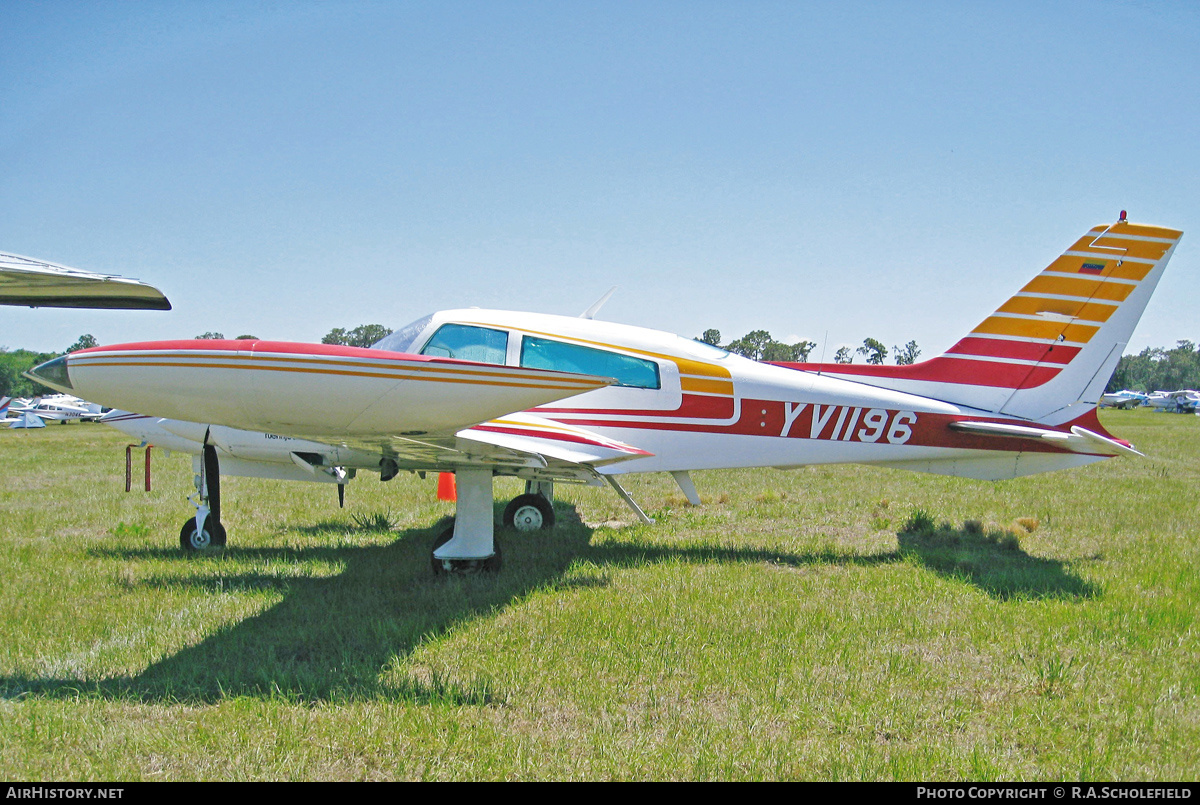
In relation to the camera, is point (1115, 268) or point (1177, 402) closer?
point (1115, 268)

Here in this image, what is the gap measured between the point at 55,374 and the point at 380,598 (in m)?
2.62

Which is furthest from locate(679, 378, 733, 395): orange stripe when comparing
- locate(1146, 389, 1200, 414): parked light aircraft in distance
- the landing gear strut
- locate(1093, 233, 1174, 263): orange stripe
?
locate(1146, 389, 1200, 414): parked light aircraft in distance

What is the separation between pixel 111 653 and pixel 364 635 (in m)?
1.47

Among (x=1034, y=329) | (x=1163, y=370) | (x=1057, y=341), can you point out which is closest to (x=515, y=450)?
(x=1034, y=329)

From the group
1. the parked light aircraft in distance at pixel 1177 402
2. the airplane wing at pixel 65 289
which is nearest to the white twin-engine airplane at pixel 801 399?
the airplane wing at pixel 65 289

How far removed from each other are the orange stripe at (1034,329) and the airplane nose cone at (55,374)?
25.4 feet

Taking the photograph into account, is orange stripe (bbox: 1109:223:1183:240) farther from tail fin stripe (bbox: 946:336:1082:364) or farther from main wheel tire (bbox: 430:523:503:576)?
main wheel tire (bbox: 430:523:503:576)

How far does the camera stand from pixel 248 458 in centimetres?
787

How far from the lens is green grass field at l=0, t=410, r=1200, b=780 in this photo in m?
3.22

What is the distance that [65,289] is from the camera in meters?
4.18

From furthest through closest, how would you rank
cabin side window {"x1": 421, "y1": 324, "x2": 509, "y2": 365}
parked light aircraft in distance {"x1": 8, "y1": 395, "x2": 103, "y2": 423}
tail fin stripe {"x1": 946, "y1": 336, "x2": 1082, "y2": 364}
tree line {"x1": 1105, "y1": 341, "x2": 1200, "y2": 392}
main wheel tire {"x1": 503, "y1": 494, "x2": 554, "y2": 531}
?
tree line {"x1": 1105, "y1": 341, "x2": 1200, "y2": 392} < parked light aircraft in distance {"x1": 8, "y1": 395, "x2": 103, "y2": 423} < main wheel tire {"x1": 503, "y1": 494, "x2": 554, "y2": 531} < tail fin stripe {"x1": 946, "y1": 336, "x2": 1082, "y2": 364} < cabin side window {"x1": 421, "y1": 324, "x2": 509, "y2": 365}

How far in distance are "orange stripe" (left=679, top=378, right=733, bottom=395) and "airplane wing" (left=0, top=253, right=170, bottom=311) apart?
14.6 feet

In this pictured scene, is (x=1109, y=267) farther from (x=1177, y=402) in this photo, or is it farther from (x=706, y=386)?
(x=1177, y=402)

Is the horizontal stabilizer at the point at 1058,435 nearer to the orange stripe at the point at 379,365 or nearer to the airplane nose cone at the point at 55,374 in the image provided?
the orange stripe at the point at 379,365
